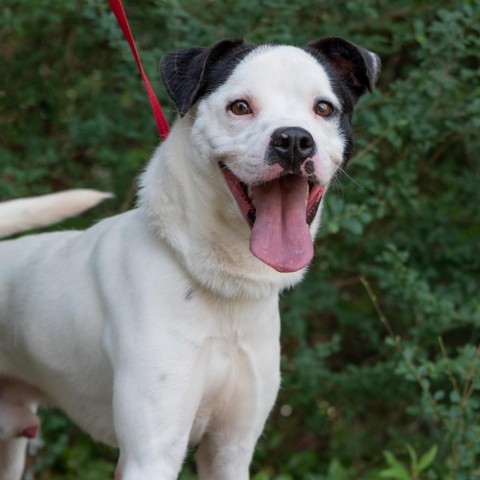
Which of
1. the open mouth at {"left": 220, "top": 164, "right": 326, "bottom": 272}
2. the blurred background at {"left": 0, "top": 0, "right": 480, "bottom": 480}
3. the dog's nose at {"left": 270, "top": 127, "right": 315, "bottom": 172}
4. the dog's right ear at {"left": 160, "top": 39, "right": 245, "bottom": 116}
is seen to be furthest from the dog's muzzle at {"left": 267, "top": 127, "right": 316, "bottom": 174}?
the blurred background at {"left": 0, "top": 0, "right": 480, "bottom": 480}

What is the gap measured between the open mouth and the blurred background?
4.80 ft

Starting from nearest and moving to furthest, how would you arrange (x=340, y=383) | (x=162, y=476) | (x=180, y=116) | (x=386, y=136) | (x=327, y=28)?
(x=162, y=476) → (x=180, y=116) → (x=386, y=136) → (x=327, y=28) → (x=340, y=383)

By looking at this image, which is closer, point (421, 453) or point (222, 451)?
point (222, 451)

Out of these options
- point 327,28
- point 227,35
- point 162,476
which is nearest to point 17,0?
point 227,35

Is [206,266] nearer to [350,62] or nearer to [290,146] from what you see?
[290,146]

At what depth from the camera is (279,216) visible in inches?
135

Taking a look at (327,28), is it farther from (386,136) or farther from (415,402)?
(415,402)

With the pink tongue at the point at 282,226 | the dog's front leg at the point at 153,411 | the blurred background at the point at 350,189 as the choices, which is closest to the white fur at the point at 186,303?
the dog's front leg at the point at 153,411

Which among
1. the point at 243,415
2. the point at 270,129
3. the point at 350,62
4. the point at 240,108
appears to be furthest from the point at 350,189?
the point at 270,129

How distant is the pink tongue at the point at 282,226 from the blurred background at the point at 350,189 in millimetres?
1478

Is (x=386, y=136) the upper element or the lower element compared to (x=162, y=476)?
lower

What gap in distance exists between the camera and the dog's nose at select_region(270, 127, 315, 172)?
10.7 feet

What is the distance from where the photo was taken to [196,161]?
11.7 feet

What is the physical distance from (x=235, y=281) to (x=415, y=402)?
2805 mm
